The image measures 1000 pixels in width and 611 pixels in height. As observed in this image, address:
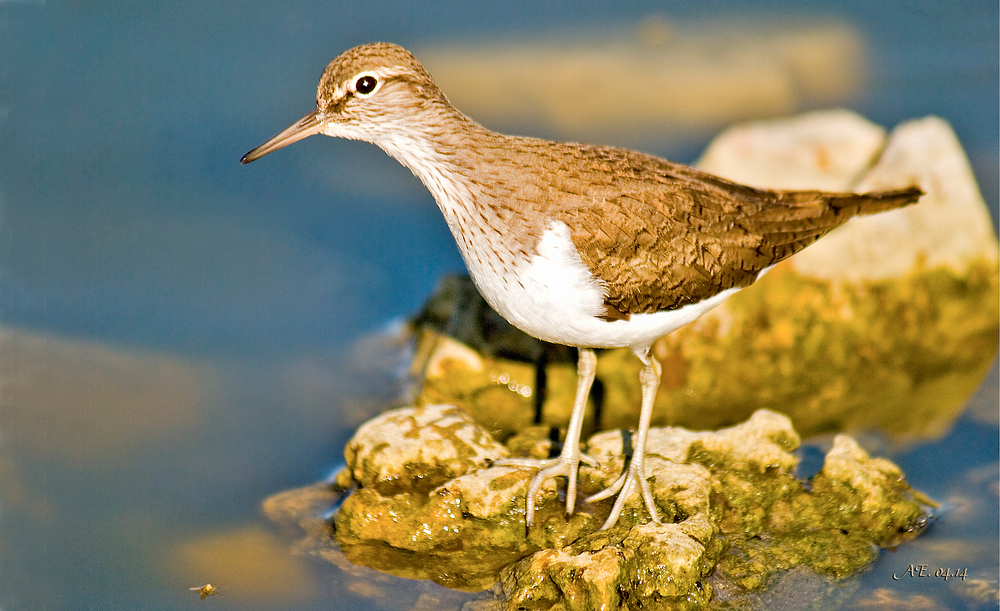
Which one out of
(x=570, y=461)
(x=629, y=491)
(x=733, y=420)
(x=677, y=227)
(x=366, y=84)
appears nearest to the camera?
(x=366, y=84)

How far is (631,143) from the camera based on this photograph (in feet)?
35.6

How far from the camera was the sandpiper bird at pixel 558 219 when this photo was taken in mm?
5824

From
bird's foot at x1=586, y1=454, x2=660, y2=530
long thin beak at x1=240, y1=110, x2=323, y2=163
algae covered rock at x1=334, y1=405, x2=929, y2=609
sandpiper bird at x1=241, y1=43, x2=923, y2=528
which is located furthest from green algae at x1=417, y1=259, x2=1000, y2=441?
long thin beak at x1=240, y1=110, x2=323, y2=163

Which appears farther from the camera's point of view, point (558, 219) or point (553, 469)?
point (553, 469)

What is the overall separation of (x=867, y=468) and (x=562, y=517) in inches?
84.5

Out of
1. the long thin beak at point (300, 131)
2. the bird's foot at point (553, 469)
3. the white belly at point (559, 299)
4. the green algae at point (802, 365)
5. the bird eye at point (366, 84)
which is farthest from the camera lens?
the green algae at point (802, 365)

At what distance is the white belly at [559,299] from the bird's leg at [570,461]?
2.53 ft

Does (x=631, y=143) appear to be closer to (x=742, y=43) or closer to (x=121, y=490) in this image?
(x=742, y=43)

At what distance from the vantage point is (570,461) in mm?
6594

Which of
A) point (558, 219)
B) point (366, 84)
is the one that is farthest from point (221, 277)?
point (558, 219)

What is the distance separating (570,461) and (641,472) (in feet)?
1.69

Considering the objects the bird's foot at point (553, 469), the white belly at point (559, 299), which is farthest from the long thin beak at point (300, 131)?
the bird's foot at point (553, 469)

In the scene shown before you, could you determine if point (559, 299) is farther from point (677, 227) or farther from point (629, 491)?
point (629, 491)

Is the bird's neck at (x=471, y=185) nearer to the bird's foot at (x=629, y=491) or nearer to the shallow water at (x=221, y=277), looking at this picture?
the bird's foot at (x=629, y=491)
